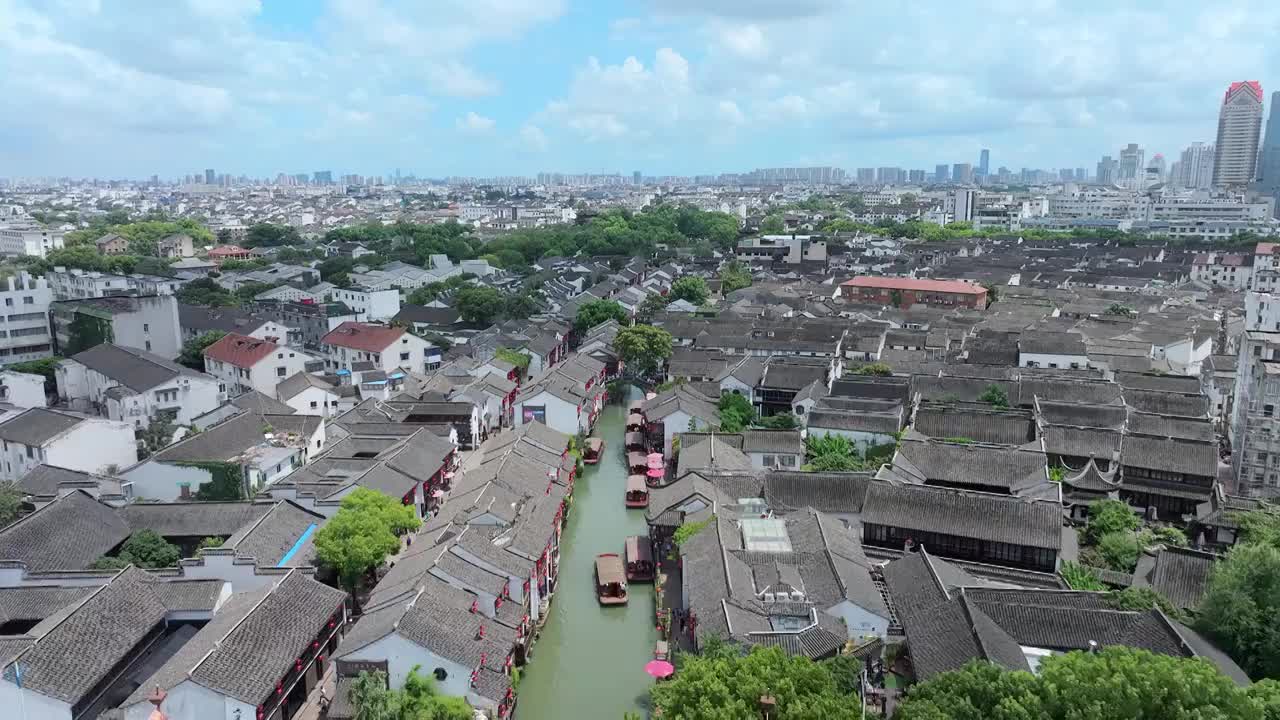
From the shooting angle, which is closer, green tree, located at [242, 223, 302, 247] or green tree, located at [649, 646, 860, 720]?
green tree, located at [649, 646, 860, 720]

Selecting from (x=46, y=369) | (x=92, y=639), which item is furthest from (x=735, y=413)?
(x=46, y=369)

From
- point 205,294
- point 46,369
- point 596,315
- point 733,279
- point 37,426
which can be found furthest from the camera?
point 733,279

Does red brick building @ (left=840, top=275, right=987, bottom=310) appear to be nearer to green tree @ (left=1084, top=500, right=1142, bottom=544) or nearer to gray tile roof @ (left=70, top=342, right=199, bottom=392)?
green tree @ (left=1084, top=500, right=1142, bottom=544)

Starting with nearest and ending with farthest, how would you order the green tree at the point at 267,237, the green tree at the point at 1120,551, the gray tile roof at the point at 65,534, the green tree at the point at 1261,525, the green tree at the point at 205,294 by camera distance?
the green tree at the point at 1261,525, the gray tile roof at the point at 65,534, the green tree at the point at 1120,551, the green tree at the point at 205,294, the green tree at the point at 267,237

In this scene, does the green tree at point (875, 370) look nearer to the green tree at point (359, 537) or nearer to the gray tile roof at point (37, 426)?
the green tree at point (359, 537)

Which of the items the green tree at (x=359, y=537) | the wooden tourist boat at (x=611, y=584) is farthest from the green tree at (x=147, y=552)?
the wooden tourist boat at (x=611, y=584)

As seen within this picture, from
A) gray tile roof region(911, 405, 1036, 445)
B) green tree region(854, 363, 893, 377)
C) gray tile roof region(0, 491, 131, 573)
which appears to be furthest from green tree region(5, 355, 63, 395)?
gray tile roof region(911, 405, 1036, 445)

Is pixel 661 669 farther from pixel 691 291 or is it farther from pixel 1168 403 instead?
pixel 691 291
